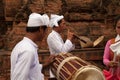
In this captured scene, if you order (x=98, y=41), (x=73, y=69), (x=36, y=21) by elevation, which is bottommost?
(x=98, y=41)

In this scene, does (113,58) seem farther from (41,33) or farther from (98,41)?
(98,41)

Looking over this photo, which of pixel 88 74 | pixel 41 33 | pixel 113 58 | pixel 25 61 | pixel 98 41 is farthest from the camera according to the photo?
pixel 98 41

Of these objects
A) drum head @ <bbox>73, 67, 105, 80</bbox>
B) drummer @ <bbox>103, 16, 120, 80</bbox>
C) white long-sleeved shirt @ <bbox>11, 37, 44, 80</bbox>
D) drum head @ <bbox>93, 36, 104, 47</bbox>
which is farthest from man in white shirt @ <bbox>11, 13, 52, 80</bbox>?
drum head @ <bbox>93, 36, 104, 47</bbox>

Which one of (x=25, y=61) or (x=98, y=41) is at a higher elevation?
(x=25, y=61)

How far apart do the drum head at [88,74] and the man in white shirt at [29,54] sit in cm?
47

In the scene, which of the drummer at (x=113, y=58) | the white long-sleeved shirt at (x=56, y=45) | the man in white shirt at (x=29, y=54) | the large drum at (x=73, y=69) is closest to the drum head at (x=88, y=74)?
the large drum at (x=73, y=69)

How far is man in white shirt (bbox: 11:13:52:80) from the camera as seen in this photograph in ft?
11.9

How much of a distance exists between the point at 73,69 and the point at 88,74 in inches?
11.3

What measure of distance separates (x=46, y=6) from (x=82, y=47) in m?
1.50

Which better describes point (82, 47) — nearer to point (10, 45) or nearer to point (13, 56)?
point (10, 45)

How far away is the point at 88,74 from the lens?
4055mm

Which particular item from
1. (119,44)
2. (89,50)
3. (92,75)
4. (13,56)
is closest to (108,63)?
(119,44)

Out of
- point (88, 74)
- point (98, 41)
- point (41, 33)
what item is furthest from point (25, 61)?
point (98, 41)

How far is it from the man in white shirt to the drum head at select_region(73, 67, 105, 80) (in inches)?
18.4
